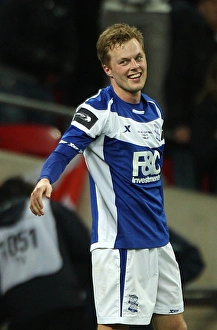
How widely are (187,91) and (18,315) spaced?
2560mm

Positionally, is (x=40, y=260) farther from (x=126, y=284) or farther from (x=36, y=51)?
(x=36, y=51)

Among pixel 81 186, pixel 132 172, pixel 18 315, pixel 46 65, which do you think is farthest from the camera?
pixel 46 65

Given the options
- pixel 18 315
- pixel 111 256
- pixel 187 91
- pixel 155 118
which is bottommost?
pixel 18 315

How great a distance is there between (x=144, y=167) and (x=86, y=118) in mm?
323

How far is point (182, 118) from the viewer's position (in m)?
6.96

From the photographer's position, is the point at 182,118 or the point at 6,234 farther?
the point at 182,118

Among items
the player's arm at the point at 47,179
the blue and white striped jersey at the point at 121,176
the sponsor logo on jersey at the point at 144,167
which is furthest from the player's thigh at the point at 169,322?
the player's arm at the point at 47,179

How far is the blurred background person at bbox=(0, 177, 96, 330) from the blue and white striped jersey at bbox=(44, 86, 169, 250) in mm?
1357

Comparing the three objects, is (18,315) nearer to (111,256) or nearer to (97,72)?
(111,256)

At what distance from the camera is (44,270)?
5.32m

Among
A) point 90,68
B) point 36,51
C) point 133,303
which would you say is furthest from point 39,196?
point 90,68

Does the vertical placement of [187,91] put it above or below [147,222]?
above

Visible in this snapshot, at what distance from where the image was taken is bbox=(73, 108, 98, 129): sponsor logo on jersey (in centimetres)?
384

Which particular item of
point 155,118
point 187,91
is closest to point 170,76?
point 187,91
